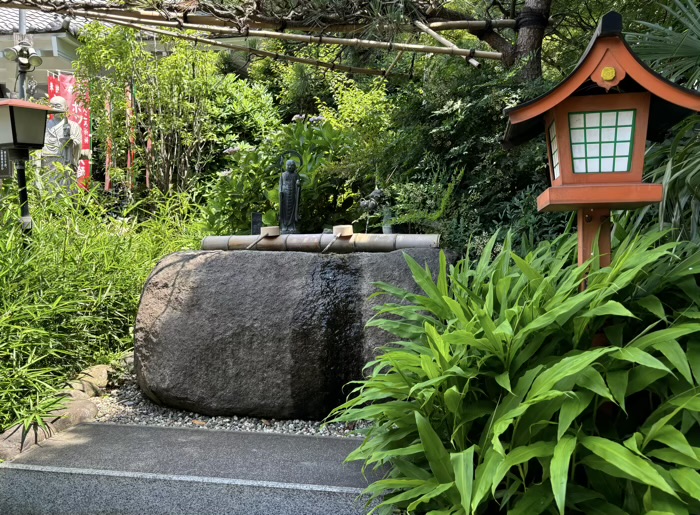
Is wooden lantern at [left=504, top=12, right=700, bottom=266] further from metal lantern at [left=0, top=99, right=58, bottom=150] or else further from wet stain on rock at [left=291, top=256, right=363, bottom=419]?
metal lantern at [left=0, top=99, right=58, bottom=150]

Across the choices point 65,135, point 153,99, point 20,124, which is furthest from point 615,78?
point 65,135

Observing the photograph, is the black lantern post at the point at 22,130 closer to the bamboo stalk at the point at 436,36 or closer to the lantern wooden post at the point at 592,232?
the bamboo stalk at the point at 436,36

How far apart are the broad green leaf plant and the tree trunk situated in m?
3.19

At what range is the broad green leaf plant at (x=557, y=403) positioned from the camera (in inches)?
81.4

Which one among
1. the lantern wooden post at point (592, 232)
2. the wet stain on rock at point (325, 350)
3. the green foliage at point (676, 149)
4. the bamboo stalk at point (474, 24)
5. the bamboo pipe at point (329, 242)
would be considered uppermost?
the bamboo stalk at point (474, 24)

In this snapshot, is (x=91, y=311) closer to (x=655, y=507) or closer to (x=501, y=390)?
(x=501, y=390)

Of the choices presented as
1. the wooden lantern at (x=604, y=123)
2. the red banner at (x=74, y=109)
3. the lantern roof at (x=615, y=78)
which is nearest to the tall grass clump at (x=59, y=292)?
the wooden lantern at (x=604, y=123)

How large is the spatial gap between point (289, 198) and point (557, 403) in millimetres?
3371

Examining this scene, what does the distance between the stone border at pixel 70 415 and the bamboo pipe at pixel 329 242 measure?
4.50ft

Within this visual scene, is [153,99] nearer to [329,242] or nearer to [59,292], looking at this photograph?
[59,292]

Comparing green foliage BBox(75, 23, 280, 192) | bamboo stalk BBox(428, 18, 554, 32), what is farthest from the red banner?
bamboo stalk BBox(428, 18, 554, 32)

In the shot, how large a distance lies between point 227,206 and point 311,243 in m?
1.62

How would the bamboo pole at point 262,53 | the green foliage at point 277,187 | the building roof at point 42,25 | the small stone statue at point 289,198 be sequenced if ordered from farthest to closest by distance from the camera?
the building roof at point 42,25
the green foliage at point 277,187
the bamboo pole at point 262,53
the small stone statue at point 289,198

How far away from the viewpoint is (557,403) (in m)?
2.19
